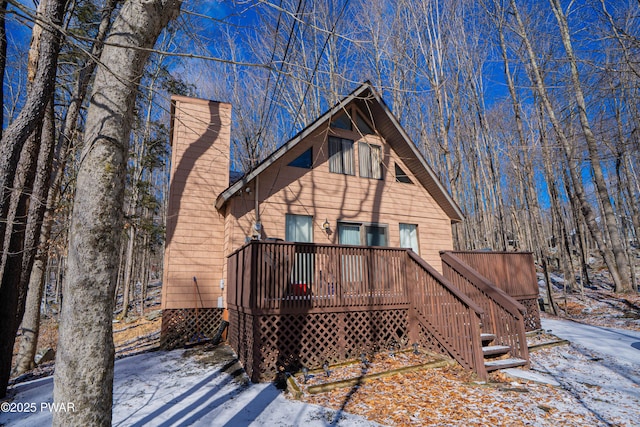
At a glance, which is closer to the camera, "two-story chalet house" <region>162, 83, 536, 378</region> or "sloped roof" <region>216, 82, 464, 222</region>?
"two-story chalet house" <region>162, 83, 536, 378</region>

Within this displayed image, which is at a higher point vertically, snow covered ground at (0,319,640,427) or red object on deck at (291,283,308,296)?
red object on deck at (291,283,308,296)

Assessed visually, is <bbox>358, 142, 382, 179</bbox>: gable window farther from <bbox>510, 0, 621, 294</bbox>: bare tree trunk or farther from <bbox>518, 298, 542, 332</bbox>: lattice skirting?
<bbox>510, 0, 621, 294</bbox>: bare tree trunk

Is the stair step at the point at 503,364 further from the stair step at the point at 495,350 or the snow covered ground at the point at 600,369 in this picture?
the snow covered ground at the point at 600,369

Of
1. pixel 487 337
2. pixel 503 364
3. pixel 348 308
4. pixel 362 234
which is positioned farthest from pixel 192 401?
pixel 362 234

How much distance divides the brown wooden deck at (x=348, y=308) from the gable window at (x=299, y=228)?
206 cm

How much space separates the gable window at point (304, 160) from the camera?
969 cm

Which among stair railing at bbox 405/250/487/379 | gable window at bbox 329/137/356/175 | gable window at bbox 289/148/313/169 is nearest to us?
stair railing at bbox 405/250/487/379

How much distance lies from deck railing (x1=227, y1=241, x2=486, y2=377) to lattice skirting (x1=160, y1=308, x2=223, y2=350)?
1638mm

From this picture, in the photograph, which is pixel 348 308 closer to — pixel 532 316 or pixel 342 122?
pixel 532 316

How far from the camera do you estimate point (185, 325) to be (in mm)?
8602

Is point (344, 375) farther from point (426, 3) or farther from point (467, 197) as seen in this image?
point (467, 197)

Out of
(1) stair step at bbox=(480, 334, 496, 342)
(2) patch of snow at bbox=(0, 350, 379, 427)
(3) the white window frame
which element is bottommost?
(2) patch of snow at bbox=(0, 350, 379, 427)

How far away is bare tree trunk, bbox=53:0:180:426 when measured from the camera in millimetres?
2281

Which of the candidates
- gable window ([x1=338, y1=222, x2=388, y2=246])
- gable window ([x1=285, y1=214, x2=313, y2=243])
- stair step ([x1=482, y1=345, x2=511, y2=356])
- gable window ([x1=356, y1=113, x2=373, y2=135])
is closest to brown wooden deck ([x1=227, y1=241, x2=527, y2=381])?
stair step ([x1=482, y1=345, x2=511, y2=356])
